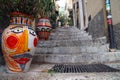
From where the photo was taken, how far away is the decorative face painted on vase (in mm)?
1543

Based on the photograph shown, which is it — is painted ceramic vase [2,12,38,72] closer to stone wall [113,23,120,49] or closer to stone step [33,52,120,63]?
stone step [33,52,120,63]

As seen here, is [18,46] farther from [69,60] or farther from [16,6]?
[69,60]

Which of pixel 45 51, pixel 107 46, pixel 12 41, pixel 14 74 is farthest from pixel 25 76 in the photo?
pixel 107 46

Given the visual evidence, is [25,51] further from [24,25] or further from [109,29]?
[109,29]

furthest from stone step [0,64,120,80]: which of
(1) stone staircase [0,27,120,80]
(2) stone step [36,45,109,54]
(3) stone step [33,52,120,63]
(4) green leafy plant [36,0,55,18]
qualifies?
(4) green leafy plant [36,0,55,18]

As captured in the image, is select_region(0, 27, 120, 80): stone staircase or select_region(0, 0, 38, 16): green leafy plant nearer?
select_region(0, 27, 120, 80): stone staircase

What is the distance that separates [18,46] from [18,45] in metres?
0.01

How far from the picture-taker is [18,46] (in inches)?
60.7

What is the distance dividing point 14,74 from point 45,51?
1.14 m

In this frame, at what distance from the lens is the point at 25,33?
1.58m

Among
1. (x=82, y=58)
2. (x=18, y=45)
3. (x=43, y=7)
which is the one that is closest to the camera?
(x=18, y=45)

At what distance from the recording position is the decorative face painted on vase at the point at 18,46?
154 cm

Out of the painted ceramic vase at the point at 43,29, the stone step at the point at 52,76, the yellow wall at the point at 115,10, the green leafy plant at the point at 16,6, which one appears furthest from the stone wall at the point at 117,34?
the painted ceramic vase at the point at 43,29

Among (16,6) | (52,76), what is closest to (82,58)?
(52,76)
